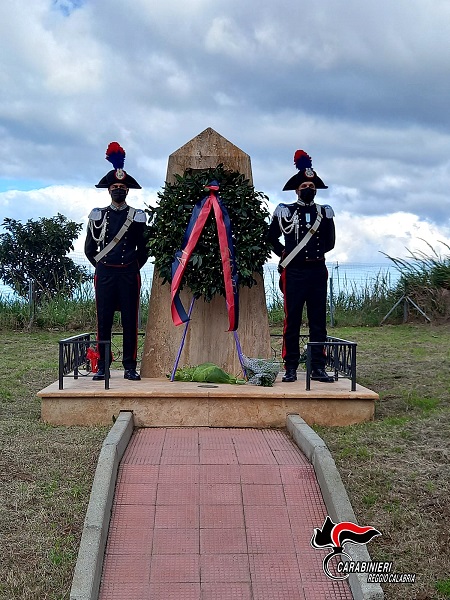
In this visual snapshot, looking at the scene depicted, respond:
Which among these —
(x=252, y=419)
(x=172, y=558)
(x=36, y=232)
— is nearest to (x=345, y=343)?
(x=252, y=419)

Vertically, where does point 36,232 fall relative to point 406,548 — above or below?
above

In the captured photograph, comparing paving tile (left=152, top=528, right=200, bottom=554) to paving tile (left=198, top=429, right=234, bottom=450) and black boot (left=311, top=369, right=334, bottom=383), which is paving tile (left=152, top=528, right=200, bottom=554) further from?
black boot (left=311, top=369, right=334, bottom=383)

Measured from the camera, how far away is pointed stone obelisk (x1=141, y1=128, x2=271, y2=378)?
26.3 feet

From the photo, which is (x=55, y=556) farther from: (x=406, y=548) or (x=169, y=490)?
(x=406, y=548)

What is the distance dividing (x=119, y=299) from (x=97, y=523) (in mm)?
3587

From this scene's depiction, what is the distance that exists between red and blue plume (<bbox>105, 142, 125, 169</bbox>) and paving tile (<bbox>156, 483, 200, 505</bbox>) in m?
3.68

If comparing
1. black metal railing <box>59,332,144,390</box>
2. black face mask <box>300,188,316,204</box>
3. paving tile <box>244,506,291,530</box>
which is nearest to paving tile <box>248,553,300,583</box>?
paving tile <box>244,506,291,530</box>

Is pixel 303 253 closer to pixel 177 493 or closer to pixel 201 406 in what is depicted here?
pixel 201 406

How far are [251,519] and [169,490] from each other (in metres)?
0.65

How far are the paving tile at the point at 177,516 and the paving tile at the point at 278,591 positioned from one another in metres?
0.68

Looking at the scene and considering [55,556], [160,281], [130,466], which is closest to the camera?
[55,556]

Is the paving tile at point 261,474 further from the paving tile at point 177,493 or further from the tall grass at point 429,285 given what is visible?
the tall grass at point 429,285

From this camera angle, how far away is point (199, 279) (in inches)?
300

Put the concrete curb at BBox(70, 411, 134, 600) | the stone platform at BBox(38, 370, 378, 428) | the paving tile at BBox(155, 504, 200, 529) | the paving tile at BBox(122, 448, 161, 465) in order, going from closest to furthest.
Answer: the concrete curb at BBox(70, 411, 134, 600) < the paving tile at BBox(155, 504, 200, 529) < the paving tile at BBox(122, 448, 161, 465) < the stone platform at BBox(38, 370, 378, 428)
